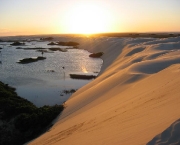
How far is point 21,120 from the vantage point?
11.2 meters

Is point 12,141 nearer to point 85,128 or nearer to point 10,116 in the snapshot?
point 10,116

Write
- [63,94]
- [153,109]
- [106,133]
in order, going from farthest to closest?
[63,94] < [153,109] < [106,133]

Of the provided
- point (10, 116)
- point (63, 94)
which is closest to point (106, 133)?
point (10, 116)

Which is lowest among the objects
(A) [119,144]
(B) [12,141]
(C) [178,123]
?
(B) [12,141]

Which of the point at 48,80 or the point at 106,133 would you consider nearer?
the point at 106,133

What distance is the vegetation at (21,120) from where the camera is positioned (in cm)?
1025

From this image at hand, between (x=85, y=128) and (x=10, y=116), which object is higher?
(x=85, y=128)

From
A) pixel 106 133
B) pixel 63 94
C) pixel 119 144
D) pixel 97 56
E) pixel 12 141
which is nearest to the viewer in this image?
pixel 119 144

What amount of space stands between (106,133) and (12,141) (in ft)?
17.7

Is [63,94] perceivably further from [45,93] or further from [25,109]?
[25,109]

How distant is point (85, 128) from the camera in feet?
26.0

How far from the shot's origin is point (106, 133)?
632 cm

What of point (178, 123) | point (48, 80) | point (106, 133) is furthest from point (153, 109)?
point (48, 80)

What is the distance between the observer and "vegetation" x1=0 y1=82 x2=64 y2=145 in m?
10.2
